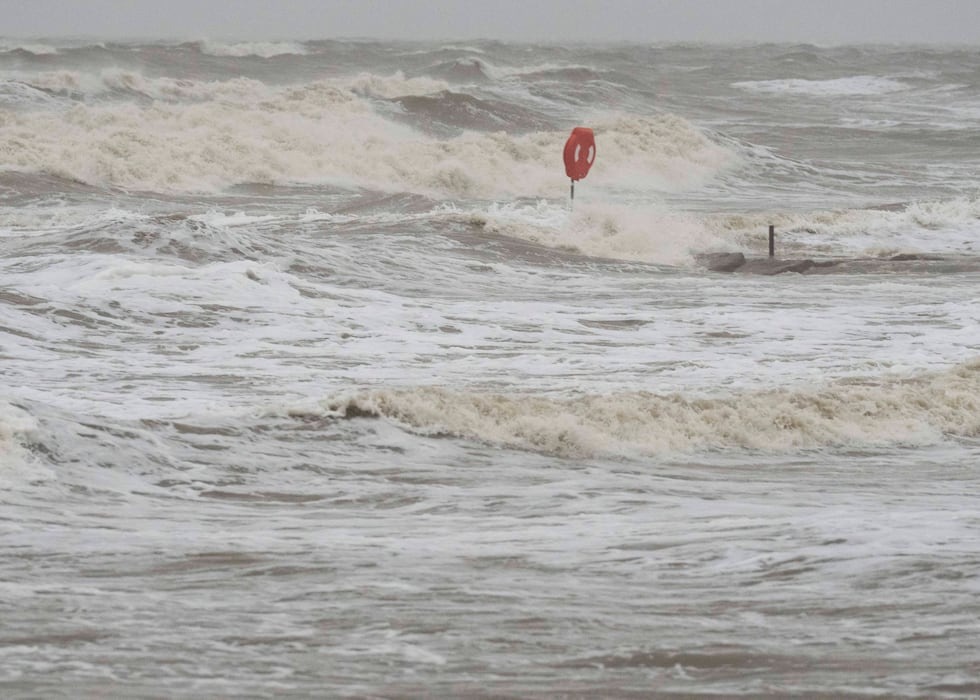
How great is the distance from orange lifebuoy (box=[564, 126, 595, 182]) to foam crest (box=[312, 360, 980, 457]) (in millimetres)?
10865

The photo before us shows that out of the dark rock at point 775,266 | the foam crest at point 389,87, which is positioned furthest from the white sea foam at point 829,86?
the dark rock at point 775,266

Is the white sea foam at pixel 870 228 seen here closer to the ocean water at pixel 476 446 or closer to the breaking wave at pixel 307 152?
the ocean water at pixel 476 446

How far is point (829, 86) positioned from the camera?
59.2m

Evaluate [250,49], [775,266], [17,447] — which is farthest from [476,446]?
[250,49]

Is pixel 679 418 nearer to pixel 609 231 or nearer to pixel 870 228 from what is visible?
pixel 609 231

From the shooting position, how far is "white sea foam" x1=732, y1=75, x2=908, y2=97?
56.8 m

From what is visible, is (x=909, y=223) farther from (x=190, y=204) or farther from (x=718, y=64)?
(x=718, y=64)

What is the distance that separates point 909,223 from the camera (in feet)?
71.5

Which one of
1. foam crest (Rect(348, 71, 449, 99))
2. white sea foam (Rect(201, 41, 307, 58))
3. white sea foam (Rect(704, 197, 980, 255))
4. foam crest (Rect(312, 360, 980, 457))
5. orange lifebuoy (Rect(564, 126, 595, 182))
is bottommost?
white sea foam (Rect(704, 197, 980, 255))

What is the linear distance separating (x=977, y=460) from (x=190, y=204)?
49.4ft

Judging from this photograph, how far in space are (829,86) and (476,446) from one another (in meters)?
53.3

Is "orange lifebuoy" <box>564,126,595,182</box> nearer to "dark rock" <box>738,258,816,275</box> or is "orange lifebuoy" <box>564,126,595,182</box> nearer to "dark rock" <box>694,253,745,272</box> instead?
"dark rock" <box>694,253,745,272</box>

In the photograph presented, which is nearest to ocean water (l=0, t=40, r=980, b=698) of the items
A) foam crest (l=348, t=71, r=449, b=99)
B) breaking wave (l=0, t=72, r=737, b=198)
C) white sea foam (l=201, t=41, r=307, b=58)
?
breaking wave (l=0, t=72, r=737, b=198)

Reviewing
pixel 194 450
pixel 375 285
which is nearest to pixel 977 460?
pixel 194 450
